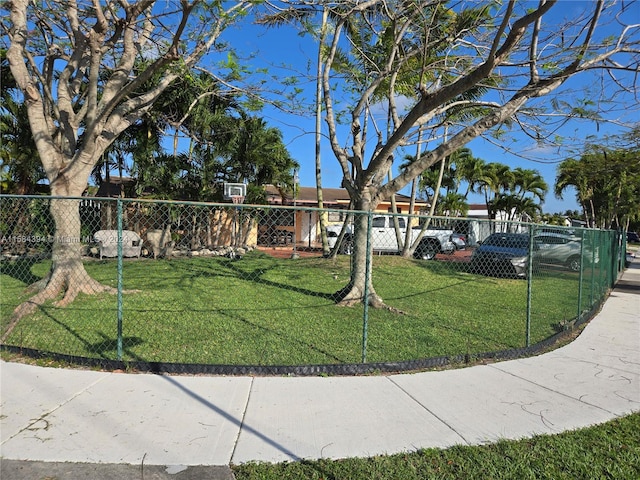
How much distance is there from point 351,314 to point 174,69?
5718 millimetres

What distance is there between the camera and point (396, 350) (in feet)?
18.2

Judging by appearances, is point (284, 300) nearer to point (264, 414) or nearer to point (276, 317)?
point (276, 317)

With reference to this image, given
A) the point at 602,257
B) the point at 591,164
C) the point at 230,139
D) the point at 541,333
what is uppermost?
the point at 230,139

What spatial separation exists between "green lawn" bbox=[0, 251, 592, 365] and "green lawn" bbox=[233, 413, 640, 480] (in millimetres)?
1957

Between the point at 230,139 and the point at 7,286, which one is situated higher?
the point at 230,139

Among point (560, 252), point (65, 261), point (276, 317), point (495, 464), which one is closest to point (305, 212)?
point (560, 252)

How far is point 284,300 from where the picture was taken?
891cm

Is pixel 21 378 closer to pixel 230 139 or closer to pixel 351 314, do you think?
pixel 351 314

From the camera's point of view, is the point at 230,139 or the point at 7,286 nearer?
the point at 7,286

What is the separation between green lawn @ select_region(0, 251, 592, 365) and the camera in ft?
17.7

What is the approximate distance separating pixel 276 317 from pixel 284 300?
1.66 meters

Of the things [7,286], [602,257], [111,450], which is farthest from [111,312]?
[602,257]

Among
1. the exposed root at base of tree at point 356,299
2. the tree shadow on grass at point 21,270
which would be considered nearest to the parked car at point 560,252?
the exposed root at base of tree at point 356,299

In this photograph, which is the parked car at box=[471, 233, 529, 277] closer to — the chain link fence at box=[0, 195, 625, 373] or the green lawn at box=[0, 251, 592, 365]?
the chain link fence at box=[0, 195, 625, 373]
